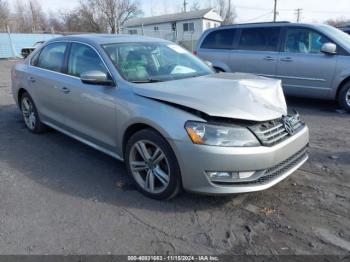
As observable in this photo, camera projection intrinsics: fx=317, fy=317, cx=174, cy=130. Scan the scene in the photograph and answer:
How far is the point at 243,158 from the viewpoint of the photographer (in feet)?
9.39

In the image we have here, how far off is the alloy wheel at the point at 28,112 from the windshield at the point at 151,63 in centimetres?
240

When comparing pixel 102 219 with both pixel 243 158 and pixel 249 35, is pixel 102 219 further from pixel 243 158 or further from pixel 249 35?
pixel 249 35

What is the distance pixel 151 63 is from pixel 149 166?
1.36 m

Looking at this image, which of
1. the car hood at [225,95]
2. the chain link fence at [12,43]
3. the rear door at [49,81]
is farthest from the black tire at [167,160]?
the chain link fence at [12,43]

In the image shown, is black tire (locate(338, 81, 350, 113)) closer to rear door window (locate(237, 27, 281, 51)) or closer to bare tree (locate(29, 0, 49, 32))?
rear door window (locate(237, 27, 281, 51))

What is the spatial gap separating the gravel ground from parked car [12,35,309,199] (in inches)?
11.7

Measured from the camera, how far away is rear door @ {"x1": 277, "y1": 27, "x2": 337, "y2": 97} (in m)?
6.78

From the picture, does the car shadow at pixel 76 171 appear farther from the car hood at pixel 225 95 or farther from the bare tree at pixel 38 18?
the bare tree at pixel 38 18

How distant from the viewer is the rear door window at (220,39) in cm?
827

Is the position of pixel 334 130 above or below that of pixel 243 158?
below

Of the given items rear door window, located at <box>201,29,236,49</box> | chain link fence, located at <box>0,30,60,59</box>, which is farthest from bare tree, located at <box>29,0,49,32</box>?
rear door window, located at <box>201,29,236,49</box>

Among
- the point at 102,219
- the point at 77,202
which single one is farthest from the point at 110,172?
the point at 102,219

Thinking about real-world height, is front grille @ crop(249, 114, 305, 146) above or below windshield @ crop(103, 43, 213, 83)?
below

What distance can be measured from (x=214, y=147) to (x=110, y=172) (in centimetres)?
175
